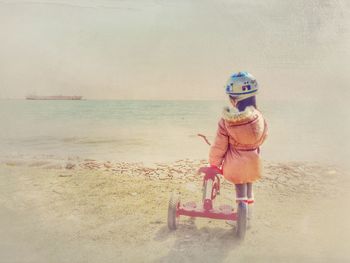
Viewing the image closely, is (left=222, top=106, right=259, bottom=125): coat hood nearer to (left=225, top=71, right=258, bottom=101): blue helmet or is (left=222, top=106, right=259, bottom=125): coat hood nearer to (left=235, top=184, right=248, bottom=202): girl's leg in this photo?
(left=225, top=71, right=258, bottom=101): blue helmet

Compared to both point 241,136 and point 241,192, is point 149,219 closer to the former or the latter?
point 241,192

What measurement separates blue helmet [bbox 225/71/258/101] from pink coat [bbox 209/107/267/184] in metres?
0.13

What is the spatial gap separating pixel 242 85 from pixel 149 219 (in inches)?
65.0

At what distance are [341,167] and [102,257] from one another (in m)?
4.45

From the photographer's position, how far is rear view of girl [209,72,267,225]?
309 cm

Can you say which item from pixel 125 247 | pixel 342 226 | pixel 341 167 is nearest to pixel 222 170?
pixel 125 247

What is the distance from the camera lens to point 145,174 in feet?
18.2

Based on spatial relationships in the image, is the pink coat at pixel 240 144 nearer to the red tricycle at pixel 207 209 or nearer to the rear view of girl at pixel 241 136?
the rear view of girl at pixel 241 136

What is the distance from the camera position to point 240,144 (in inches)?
126

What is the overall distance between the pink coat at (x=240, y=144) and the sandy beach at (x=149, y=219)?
606mm

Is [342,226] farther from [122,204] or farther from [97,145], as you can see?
[97,145]

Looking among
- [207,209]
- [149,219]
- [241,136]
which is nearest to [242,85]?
[241,136]

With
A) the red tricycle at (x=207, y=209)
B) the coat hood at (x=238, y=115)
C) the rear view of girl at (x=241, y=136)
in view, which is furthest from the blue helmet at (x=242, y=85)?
the red tricycle at (x=207, y=209)

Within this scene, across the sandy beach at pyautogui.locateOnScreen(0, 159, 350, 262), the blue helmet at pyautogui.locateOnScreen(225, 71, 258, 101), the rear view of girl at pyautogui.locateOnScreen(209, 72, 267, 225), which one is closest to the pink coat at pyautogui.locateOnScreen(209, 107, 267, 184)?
the rear view of girl at pyautogui.locateOnScreen(209, 72, 267, 225)
